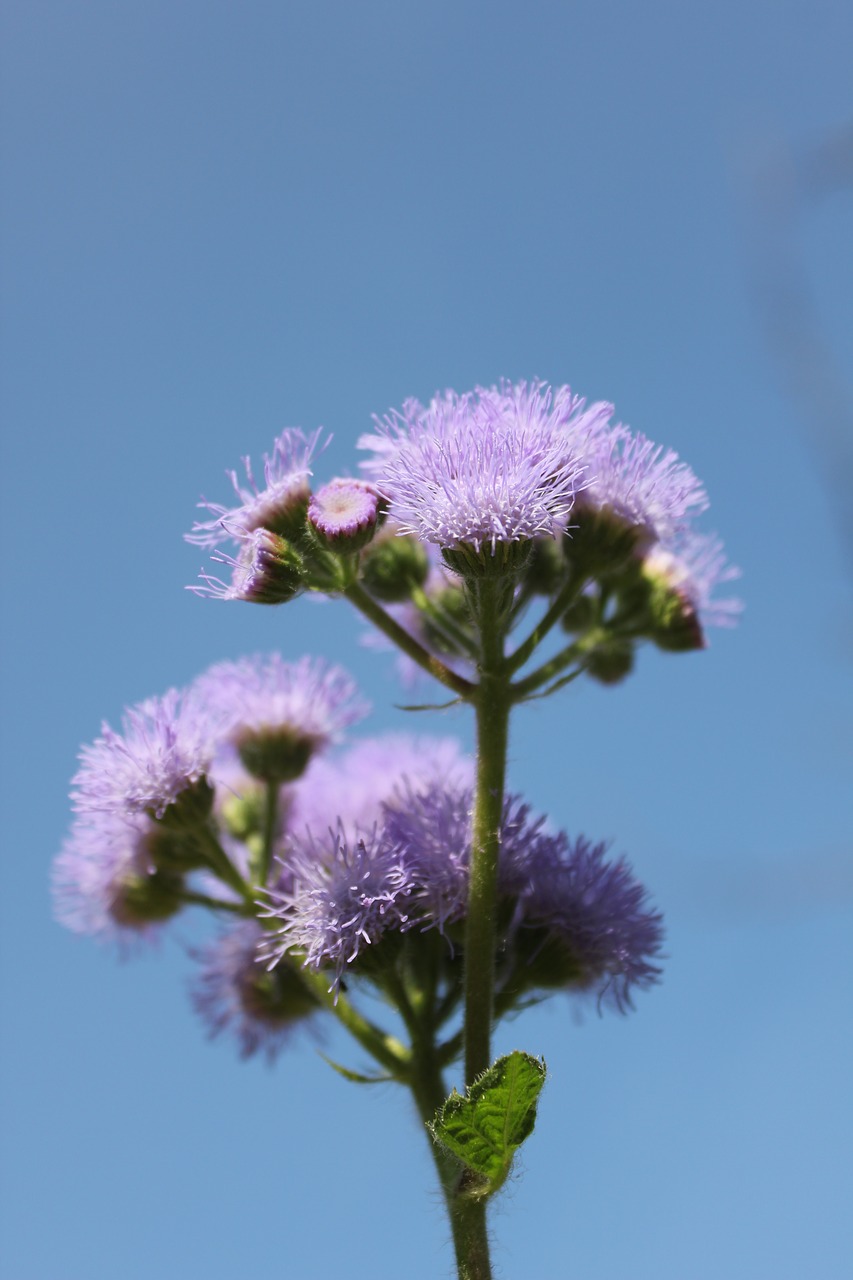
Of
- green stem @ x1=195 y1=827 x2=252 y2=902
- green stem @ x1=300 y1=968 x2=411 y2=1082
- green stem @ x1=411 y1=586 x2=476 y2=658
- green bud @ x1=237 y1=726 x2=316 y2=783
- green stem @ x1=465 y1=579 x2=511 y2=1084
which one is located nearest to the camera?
green stem @ x1=465 y1=579 x2=511 y2=1084

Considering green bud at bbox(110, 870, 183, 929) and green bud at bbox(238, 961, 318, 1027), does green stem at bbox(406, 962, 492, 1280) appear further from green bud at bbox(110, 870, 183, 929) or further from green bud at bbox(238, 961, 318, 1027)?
green bud at bbox(110, 870, 183, 929)

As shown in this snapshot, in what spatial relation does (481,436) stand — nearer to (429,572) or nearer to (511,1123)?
(429,572)

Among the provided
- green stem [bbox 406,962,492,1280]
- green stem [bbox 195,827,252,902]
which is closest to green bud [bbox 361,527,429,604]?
green stem [bbox 195,827,252,902]

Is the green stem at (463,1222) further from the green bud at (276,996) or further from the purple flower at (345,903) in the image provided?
the green bud at (276,996)

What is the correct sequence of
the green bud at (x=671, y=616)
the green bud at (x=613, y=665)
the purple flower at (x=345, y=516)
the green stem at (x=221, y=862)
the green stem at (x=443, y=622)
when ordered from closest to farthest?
the purple flower at (x=345, y=516)
the green stem at (x=443, y=622)
the green stem at (x=221, y=862)
the green bud at (x=671, y=616)
the green bud at (x=613, y=665)

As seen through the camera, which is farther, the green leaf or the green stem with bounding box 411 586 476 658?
the green stem with bounding box 411 586 476 658

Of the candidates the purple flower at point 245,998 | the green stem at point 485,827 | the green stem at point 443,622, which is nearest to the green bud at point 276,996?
the purple flower at point 245,998

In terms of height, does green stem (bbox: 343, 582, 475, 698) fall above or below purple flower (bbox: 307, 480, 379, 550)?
below

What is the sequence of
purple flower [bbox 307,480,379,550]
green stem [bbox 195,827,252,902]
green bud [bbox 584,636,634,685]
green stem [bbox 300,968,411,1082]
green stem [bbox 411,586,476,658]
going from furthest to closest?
1. green bud [bbox 584,636,634,685]
2. green stem [bbox 195,827,252,902]
3. green stem [bbox 411,586,476,658]
4. green stem [bbox 300,968,411,1082]
5. purple flower [bbox 307,480,379,550]

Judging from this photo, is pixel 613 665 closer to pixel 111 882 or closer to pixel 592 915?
pixel 592 915
